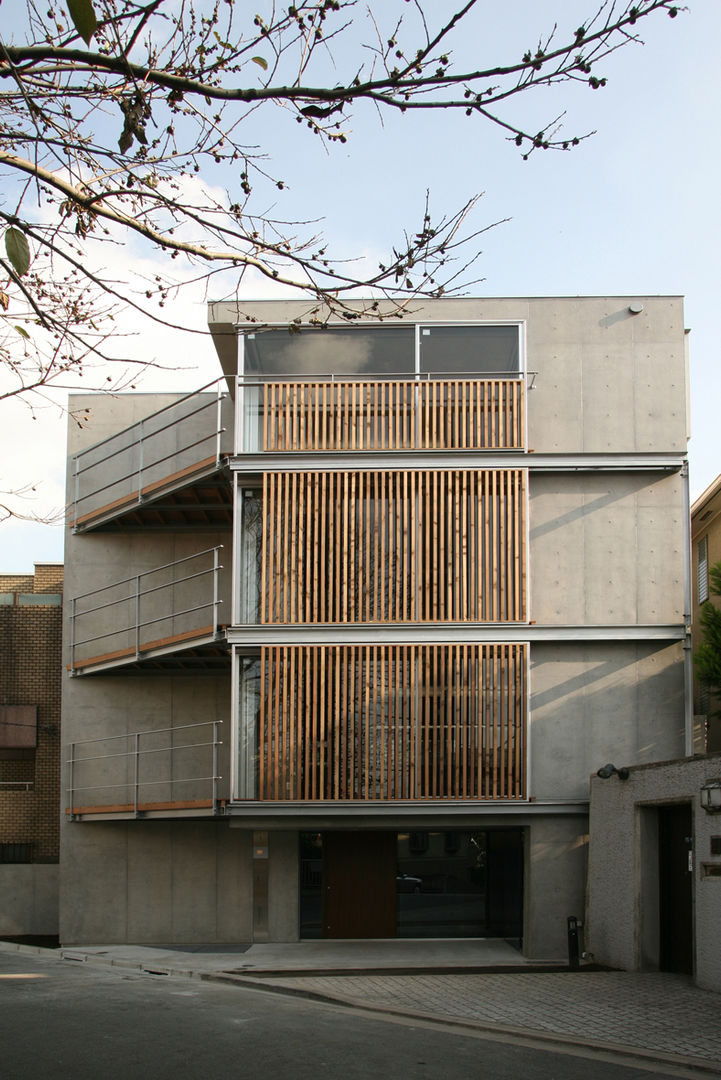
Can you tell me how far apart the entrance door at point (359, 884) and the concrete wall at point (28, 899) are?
580 cm

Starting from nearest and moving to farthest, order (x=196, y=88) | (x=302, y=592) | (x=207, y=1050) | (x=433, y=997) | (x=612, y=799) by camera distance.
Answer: (x=196, y=88), (x=207, y=1050), (x=433, y=997), (x=612, y=799), (x=302, y=592)

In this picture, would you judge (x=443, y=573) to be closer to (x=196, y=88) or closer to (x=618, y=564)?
(x=618, y=564)

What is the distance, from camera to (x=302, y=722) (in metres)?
18.3

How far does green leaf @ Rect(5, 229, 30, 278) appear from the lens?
6477mm

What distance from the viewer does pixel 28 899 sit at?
2259 centimetres

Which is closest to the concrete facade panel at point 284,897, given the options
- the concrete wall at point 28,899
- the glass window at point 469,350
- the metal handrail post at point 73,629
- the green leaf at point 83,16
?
the concrete wall at point 28,899

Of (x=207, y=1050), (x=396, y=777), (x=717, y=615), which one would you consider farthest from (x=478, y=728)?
(x=207, y=1050)

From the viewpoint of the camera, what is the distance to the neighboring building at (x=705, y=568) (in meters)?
22.1

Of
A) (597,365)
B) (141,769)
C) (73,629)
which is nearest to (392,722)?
(141,769)

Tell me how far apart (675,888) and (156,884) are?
10055 mm

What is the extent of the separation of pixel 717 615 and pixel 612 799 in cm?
348

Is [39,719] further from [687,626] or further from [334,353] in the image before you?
[687,626]

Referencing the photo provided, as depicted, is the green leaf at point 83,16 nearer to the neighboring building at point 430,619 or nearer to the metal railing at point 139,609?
the neighboring building at point 430,619

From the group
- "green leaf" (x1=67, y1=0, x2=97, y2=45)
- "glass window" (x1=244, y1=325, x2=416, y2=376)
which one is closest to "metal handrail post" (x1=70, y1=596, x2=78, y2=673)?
"glass window" (x1=244, y1=325, x2=416, y2=376)
